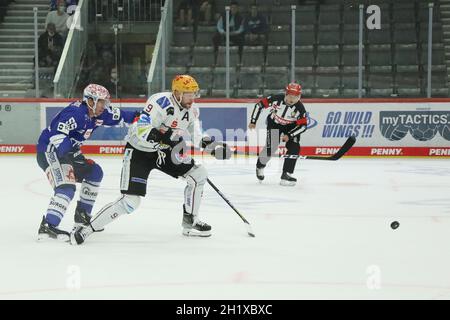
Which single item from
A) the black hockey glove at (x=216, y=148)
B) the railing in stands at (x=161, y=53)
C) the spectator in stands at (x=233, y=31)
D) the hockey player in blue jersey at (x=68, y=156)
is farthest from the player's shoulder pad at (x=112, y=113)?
the spectator in stands at (x=233, y=31)

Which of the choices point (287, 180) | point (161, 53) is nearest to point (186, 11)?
point (161, 53)

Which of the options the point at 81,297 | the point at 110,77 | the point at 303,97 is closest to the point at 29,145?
the point at 110,77

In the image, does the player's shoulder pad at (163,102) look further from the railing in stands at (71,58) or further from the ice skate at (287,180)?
the railing in stands at (71,58)

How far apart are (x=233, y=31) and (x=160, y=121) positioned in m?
7.54

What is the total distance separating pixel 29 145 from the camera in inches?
511

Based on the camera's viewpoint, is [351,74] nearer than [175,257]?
No

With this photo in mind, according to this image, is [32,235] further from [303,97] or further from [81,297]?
[303,97]

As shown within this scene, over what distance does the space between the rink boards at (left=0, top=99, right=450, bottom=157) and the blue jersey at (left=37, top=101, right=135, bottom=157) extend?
22.1 feet

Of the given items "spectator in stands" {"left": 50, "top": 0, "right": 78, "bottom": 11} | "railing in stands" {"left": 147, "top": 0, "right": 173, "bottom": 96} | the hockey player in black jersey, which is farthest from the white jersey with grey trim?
"spectator in stands" {"left": 50, "top": 0, "right": 78, "bottom": 11}

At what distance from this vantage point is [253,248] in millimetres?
5336

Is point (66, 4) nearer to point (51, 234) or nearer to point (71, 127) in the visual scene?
point (71, 127)

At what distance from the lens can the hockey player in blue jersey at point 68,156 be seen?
5.59 m

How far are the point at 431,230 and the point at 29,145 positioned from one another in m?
8.44

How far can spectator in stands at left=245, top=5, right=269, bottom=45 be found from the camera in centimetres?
1306
